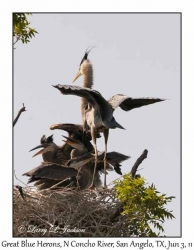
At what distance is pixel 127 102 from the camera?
1872 centimetres

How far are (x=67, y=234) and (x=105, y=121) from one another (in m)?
2.03

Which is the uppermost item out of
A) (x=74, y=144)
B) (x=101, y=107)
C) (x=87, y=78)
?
(x=87, y=78)

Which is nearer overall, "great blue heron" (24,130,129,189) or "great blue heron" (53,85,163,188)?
"great blue heron" (53,85,163,188)

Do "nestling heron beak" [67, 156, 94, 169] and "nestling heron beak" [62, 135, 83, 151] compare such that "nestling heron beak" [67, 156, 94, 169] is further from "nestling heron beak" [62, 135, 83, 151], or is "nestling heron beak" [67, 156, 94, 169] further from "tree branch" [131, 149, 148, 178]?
"tree branch" [131, 149, 148, 178]

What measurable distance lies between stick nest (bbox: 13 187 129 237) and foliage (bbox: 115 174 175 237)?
0.56m

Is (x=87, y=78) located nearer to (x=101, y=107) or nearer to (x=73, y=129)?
(x=73, y=129)

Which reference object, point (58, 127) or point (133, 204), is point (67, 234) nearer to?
point (133, 204)

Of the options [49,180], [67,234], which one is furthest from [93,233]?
[49,180]

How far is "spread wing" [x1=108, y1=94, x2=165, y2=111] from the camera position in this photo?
18.3 m

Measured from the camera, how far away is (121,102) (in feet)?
59.9

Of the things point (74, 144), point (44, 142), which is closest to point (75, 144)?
point (74, 144)

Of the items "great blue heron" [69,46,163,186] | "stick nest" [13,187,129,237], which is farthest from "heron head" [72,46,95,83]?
"stick nest" [13,187,129,237]

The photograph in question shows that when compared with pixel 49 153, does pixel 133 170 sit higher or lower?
lower

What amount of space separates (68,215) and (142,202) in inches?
52.1
